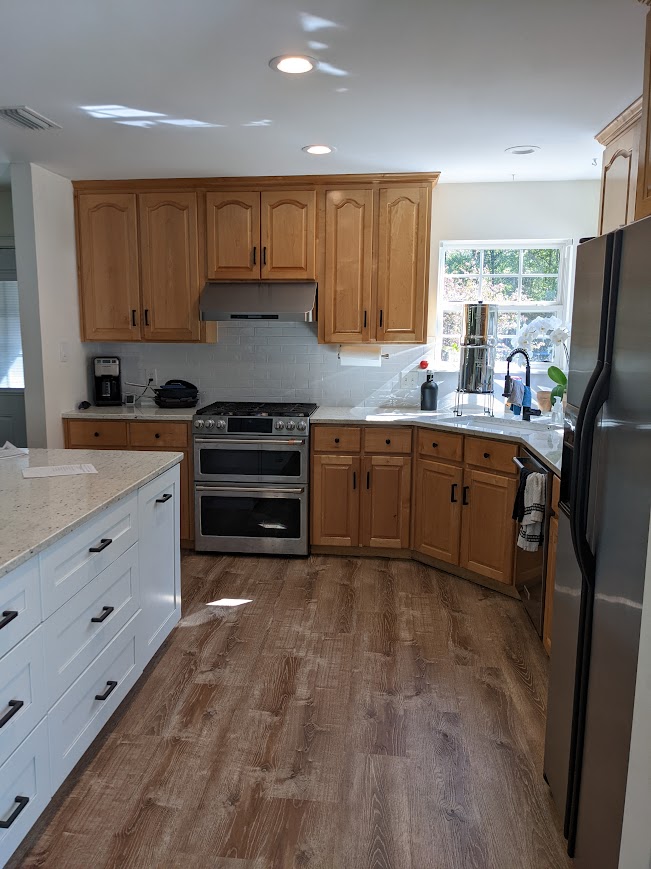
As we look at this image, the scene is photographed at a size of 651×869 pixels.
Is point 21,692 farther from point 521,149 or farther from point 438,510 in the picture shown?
point 521,149

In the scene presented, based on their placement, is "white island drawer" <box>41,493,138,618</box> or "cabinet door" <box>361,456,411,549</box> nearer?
"white island drawer" <box>41,493,138,618</box>

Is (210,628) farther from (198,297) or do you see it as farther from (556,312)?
(556,312)

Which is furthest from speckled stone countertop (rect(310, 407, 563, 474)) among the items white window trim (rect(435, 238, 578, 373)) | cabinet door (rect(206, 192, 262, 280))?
cabinet door (rect(206, 192, 262, 280))

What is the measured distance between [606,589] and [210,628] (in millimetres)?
2149

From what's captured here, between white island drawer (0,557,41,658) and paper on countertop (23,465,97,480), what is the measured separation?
2.72ft

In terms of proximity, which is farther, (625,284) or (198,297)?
(198,297)

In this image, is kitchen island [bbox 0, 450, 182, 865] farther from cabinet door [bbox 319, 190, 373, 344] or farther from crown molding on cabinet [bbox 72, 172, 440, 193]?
crown molding on cabinet [bbox 72, 172, 440, 193]

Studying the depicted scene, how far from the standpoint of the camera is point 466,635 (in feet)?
10.5

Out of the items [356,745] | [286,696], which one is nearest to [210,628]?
[286,696]

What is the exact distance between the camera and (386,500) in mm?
4184

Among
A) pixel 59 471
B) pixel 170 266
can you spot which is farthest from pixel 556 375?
pixel 59 471

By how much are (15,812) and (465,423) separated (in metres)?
3.01

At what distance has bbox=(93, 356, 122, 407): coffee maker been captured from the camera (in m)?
4.65

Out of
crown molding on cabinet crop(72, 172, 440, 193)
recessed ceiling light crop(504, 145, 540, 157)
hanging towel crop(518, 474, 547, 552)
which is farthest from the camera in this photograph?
crown molding on cabinet crop(72, 172, 440, 193)
